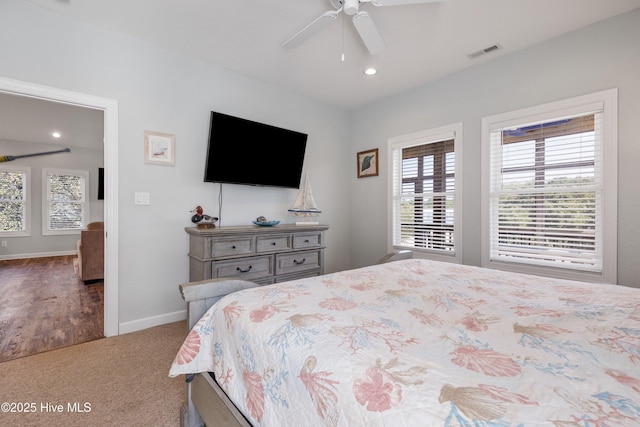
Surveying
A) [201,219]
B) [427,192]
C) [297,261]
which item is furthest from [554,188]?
[201,219]

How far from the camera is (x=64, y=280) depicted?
4.44 meters

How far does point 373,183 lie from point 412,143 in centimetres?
77

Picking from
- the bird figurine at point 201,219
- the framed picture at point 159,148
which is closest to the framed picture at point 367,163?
the bird figurine at point 201,219

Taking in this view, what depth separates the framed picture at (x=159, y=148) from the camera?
269cm

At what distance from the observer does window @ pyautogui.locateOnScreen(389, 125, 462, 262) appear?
Result: 3244 millimetres

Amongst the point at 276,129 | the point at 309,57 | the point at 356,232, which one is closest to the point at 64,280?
the point at 276,129

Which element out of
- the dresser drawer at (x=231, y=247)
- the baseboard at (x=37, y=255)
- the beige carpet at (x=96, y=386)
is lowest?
the beige carpet at (x=96, y=386)

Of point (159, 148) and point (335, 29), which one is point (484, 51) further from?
point (159, 148)

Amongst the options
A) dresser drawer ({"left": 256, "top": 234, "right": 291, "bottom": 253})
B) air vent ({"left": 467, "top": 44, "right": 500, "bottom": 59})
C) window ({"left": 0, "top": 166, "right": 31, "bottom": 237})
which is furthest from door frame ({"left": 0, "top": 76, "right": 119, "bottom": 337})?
window ({"left": 0, "top": 166, "right": 31, "bottom": 237})

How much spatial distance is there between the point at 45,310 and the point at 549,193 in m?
5.33

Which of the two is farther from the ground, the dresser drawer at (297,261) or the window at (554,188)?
the window at (554,188)

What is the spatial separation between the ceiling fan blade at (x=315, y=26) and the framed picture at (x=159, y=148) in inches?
59.1

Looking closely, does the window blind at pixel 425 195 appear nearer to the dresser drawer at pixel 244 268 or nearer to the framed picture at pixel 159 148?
the dresser drawer at pixel 244 268

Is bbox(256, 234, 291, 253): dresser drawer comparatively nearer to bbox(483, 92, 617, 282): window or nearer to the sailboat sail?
the sailboat sail
